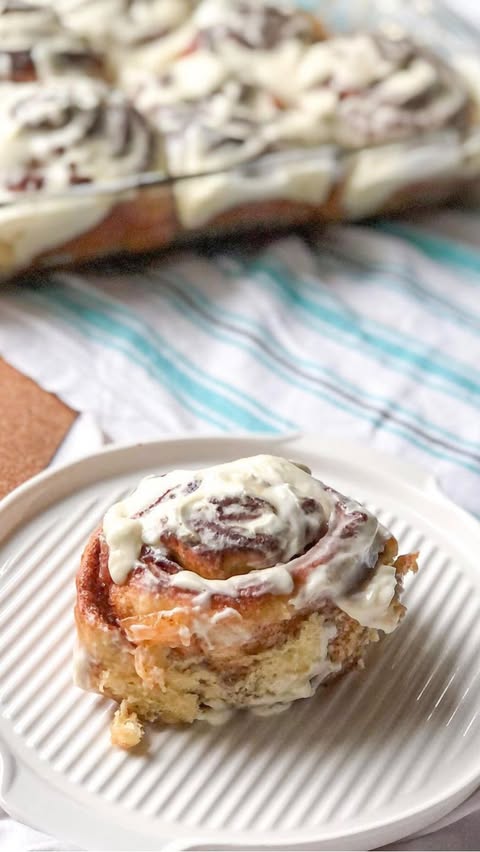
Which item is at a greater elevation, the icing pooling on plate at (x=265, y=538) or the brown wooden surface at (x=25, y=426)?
the icing pooling on plate at (x=265, y=538)

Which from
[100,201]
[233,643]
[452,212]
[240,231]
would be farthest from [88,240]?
[233,643]

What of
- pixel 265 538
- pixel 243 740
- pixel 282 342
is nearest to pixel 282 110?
pixel 282 342

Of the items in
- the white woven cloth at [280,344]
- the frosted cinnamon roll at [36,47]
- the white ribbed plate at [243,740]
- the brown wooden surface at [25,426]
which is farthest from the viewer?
the frosted cinnamon roll at [36,47]

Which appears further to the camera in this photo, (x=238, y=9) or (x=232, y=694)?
(x=238, y=9)

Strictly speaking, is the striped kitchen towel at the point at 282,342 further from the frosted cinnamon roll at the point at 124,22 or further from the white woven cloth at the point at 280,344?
the frosted cinnamon roll at the point at 124,22

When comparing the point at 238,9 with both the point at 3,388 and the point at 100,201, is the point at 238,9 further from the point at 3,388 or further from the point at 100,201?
the point at 3,388

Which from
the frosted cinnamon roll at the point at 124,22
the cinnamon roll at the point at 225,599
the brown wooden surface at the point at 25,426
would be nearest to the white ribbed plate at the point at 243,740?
the cinnamon roll at the point at 225,599

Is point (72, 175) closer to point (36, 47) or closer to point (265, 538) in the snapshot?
point (36, 47)

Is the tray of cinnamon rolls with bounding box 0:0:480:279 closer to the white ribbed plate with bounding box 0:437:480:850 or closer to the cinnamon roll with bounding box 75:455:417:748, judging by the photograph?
the white ribbed plate with bounding box 0:437:480:850
